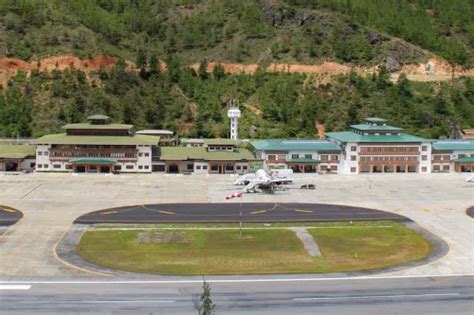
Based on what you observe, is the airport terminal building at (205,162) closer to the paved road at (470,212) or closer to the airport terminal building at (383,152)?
the airport terminal building at (383,152)

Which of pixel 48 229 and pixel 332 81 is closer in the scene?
pixel 48 229

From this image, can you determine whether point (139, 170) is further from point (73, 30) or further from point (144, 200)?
point (73, 30)

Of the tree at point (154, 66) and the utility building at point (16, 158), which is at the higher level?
the tree at point (154, 66)

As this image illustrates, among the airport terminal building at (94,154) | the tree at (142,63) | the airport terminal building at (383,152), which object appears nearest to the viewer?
the airport terminal building at (94,154)

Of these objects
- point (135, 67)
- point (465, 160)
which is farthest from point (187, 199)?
point (135, 67)

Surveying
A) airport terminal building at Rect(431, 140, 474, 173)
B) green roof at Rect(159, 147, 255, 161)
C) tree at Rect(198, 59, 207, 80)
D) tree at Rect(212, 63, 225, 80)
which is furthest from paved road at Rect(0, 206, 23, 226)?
tree at Rect(212, 63, 225, 80)

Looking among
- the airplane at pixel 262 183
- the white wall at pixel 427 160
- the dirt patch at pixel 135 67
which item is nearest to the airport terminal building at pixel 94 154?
the airplane at pixel 262 183

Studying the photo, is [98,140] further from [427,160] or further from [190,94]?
[427,160]

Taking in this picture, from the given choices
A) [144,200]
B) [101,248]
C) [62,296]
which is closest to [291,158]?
[144,200]
